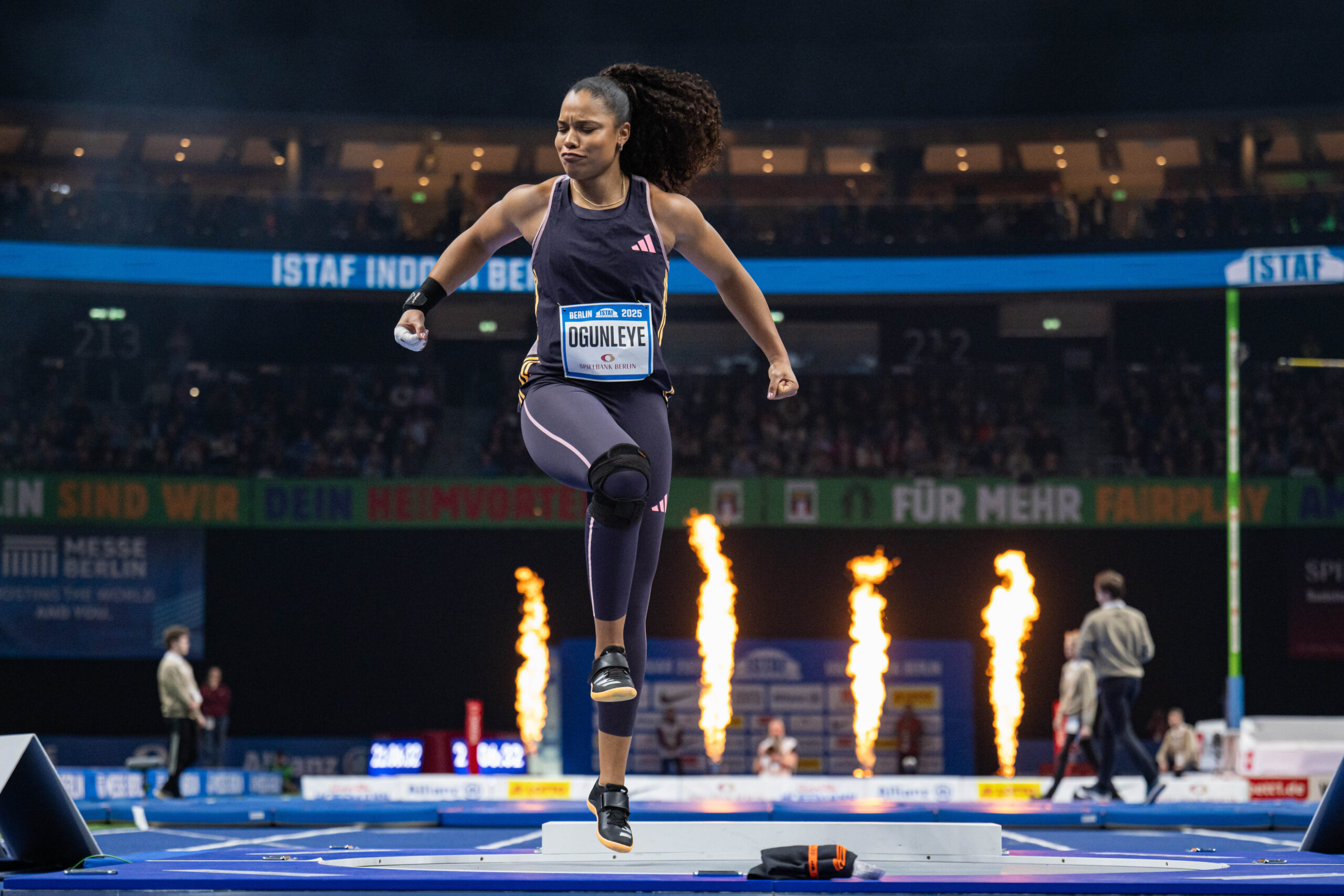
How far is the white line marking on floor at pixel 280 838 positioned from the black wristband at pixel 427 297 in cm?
403

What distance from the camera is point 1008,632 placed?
18297 millimetres

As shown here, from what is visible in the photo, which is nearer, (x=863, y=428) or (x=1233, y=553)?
(x=1233, y=553)

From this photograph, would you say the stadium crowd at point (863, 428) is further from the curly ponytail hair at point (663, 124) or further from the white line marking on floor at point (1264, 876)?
the white line marking on floor at point (1264, 876)

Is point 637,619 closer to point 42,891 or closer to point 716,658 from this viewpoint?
point 42,891

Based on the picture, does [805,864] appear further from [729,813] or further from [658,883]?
[729,813]

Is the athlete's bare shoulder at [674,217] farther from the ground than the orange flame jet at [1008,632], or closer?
farther from the ground

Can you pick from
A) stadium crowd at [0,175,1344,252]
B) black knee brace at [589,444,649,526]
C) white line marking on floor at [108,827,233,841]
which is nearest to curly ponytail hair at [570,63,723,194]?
black knee brace at [589,444,649,526]

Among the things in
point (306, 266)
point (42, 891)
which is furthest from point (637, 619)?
point (306, 266)

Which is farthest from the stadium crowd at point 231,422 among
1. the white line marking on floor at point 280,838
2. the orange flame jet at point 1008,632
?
the white line marking on floor at point 280,838

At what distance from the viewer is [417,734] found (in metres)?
17.8

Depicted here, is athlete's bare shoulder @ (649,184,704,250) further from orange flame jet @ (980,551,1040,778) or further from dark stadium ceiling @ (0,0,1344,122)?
dark stadium ceiling @ (0,0,1344,122)

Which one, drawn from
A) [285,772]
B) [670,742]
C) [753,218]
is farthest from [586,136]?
[753,218]

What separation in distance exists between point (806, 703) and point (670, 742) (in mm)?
1769

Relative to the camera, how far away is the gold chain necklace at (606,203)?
12.6ft
